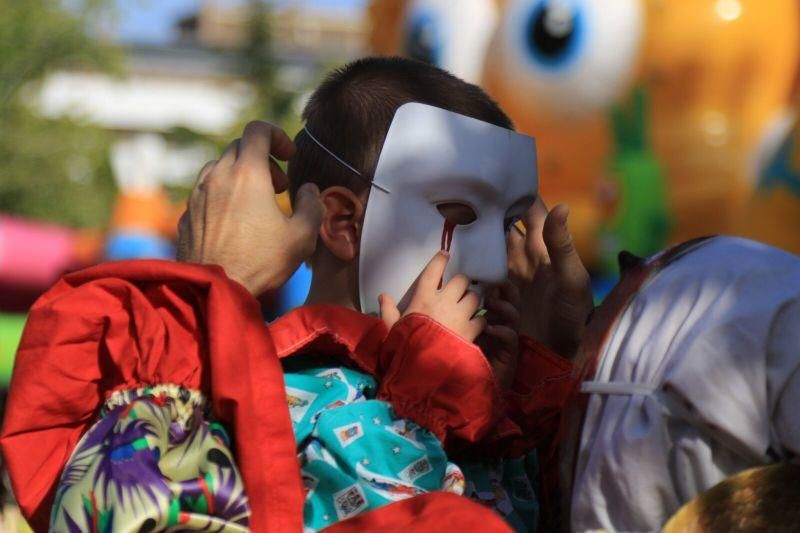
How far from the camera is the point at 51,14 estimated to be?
15969 millimetres

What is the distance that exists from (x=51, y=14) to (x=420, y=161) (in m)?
15.1

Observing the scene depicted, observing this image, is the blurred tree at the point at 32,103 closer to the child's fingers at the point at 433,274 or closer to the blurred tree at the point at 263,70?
the blurred tree at the point at 263,70

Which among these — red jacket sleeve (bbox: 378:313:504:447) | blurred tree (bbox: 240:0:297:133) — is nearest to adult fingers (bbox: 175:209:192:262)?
red jacket sleeve (bbox: 378:313:504:447)

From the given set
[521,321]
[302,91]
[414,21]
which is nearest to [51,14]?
[302,91]

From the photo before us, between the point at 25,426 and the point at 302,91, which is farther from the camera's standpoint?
the point at 302,91

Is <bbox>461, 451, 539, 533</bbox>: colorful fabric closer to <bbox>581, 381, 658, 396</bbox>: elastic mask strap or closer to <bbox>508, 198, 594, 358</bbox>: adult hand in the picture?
<bbox>508, 198, 594, 358</bbox>: adult hand

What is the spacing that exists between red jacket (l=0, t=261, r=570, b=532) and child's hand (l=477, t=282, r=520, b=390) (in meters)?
0.21

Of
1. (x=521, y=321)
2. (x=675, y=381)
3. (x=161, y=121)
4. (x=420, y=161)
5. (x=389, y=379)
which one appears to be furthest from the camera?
(x=161, y=121)

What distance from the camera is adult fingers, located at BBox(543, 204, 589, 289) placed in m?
1.94

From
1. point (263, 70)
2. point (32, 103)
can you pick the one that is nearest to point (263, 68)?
point (263, 70)

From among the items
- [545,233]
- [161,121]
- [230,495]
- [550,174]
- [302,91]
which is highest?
[545,233]

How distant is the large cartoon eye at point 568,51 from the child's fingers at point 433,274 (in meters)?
4.48

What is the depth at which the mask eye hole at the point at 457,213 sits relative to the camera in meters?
1.96

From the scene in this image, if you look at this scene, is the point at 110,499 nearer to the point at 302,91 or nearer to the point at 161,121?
the point at 302,91
